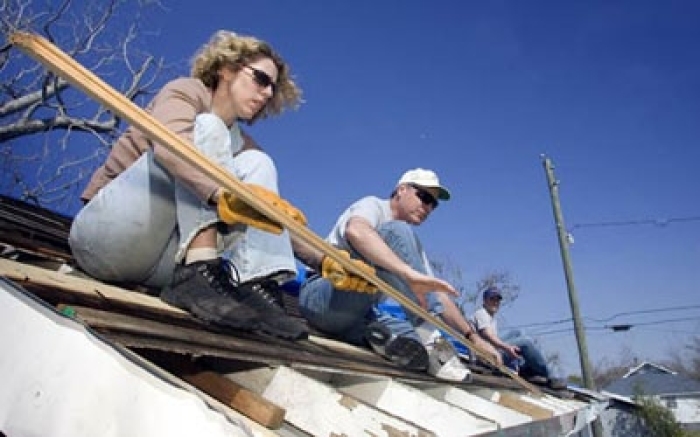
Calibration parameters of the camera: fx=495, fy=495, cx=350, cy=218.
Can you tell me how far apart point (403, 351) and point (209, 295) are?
54.4 inches

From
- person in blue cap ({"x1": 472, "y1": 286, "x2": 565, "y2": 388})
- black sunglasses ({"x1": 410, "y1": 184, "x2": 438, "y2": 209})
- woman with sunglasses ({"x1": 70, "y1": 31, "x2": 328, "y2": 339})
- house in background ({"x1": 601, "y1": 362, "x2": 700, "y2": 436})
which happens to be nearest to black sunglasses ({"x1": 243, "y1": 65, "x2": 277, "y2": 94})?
woman with sunglasses ({"x1": 70, "y1": 31, "x2": 328, "y2": 339})

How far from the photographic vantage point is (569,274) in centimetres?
1089

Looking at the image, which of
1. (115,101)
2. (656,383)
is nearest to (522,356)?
(115,101)

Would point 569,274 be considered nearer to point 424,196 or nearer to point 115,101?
point 424,196

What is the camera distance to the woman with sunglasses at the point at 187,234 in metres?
1.58

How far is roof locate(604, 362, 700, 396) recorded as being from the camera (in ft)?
82.7

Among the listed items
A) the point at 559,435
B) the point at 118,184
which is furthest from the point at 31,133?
the point at 559,435

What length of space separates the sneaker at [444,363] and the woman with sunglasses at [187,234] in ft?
3.58

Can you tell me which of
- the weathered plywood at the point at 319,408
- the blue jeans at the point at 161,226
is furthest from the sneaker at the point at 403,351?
the weathered plywood at the point at 319,408

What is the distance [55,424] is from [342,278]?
155 centimetres

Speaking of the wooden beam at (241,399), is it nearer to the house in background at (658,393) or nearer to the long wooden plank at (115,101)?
the long wooden plank at (115,101)

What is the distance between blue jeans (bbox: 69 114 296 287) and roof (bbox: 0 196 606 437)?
0.39 feet

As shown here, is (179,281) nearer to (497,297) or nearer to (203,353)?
(203,353)

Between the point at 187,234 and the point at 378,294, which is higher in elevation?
the point at 378,294
